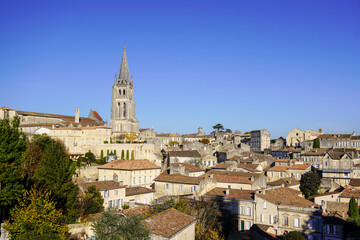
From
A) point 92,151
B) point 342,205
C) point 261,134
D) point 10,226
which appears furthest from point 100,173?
point 261,134

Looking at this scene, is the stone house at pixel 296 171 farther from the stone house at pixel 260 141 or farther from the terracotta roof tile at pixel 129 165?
the stone house at pixel 260 141

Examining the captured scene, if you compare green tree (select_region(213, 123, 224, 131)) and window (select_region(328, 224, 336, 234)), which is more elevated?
green tree (select_region(213, 123, 224, 131))

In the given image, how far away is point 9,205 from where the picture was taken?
2444cm

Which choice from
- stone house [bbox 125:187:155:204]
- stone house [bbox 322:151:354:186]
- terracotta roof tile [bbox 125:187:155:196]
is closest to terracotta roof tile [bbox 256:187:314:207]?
stone house [bbox 125:187:155:204]

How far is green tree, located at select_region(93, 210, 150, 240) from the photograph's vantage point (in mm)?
18297

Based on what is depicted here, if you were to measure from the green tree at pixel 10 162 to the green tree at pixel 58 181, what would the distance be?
185 inches

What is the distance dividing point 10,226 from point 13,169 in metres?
3.78

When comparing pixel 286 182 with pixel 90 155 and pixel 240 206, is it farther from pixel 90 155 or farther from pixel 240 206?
pixel 90 155

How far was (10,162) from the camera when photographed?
2289cm

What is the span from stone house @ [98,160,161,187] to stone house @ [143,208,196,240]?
23569 mm

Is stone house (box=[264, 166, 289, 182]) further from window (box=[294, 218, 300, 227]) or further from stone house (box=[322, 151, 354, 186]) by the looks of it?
window (box=[294, 218, 300, 227])

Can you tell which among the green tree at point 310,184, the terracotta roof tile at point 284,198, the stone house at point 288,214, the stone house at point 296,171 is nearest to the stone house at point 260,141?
the stone house at point 296,171

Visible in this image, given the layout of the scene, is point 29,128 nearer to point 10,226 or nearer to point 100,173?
point 100,173

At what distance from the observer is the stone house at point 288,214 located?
34.4 metres
